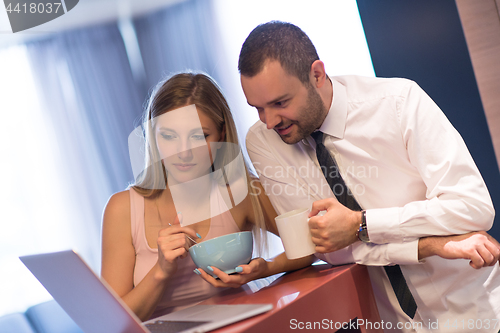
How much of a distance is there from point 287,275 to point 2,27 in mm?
1912

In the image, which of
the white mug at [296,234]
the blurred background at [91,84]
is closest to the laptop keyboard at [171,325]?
the white mug at [296,234]

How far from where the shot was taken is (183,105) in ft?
3.94

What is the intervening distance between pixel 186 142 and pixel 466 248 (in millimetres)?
753

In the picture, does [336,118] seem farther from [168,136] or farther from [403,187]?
[168,136]

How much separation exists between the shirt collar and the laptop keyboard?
65 centimetres

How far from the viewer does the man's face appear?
40.4 inches

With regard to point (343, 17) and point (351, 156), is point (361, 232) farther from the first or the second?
point (343, 17)

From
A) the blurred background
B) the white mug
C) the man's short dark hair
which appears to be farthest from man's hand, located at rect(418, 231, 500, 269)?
the blurred background

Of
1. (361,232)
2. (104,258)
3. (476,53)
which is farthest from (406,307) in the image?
(476,53)

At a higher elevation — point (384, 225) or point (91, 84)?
point (91, 84)

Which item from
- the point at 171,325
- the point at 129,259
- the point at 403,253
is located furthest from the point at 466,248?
the point at 129,259

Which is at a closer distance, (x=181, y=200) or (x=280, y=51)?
(x=280, y=51)

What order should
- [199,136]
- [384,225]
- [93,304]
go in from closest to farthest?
[93,304], [384,225], [199,136]

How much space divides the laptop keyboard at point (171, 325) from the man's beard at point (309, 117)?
57 centimetres
